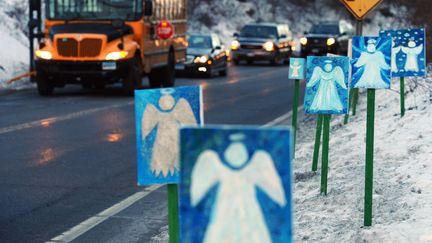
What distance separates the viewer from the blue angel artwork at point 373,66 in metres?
7.78

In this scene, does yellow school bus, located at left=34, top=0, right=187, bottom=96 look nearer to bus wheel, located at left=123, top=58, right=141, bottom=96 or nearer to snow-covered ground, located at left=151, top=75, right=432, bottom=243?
bus wheel, located at left=123, top=58, right=141, bottom=96

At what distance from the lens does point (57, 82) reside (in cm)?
2311

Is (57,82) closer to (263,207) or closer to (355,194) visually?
(355,194)

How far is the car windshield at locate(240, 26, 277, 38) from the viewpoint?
1639 inches

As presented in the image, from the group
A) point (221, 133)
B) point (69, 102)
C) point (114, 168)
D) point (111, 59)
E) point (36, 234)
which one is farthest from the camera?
point (111, 59)

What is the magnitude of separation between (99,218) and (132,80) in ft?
46.9

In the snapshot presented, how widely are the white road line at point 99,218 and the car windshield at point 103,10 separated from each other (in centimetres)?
1319

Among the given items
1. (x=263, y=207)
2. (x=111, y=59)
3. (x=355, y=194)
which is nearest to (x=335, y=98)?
(x=355, y=194)

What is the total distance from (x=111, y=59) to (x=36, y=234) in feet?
48.1

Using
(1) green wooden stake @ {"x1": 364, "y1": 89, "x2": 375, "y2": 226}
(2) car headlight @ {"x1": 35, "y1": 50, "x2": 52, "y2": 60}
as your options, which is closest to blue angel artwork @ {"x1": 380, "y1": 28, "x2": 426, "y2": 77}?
(1) green wooden stake @ {"x1": 364, "y1": 89, "x2": 375, "y2": 226}

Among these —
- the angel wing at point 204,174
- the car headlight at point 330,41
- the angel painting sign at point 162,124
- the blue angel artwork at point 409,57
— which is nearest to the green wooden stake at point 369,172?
the angel painting sign at point 162,124

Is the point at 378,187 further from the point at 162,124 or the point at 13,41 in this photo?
the point at 13,41

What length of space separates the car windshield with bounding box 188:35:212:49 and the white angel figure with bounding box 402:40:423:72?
1906 cm

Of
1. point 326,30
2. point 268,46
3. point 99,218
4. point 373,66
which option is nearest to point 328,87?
point 373,66
